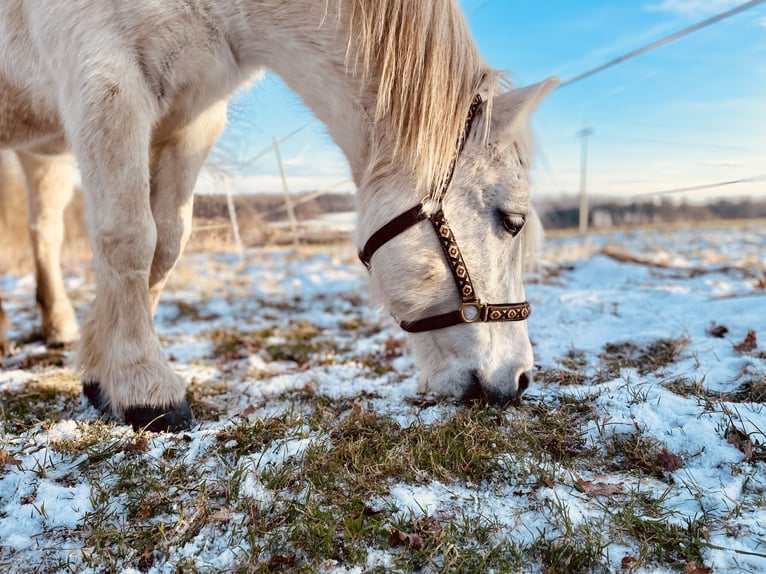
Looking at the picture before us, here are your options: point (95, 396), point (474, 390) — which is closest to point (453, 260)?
point (474, 390)

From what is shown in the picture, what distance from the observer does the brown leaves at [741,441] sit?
5.51ft

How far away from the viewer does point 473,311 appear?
216cm

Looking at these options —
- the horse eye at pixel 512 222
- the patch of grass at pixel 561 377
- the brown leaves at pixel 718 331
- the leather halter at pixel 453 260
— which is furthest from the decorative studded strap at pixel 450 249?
the brown leaves at pixel 718 331

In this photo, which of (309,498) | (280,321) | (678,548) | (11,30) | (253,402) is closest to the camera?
Result: (678,548)

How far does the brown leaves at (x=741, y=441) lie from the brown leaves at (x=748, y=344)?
1.06 m

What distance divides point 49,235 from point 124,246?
2.63 m

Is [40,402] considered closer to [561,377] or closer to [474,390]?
[474,390]

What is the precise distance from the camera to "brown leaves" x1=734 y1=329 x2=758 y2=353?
8.65 feet

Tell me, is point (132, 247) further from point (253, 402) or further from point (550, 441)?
point (550, 441)

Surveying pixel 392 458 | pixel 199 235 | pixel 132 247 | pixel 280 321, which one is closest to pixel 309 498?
pixel 392 458

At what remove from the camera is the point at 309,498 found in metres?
1.52

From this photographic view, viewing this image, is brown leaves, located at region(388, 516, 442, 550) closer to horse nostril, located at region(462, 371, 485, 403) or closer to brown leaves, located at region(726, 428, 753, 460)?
horse nostril, located at region(462, 371, 485, 403)

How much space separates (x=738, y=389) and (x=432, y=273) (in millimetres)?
1477

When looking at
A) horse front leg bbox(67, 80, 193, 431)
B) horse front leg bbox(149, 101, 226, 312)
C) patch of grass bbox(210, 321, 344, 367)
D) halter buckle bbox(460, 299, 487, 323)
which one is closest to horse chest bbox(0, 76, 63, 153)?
horse front leg bbox(149, 101, 226, 312)
